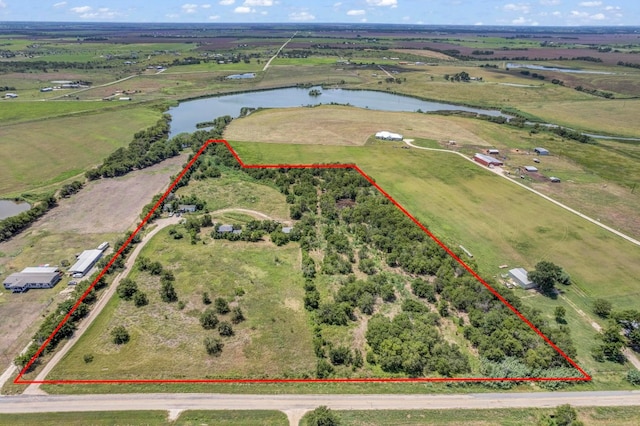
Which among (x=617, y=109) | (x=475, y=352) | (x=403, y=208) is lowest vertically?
(x=475, y=352)

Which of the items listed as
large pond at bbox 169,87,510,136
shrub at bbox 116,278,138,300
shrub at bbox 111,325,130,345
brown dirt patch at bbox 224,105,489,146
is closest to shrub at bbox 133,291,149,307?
shrub at bbox 116,278,138,300

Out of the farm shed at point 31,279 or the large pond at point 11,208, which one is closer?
the farm shed at point 31,279

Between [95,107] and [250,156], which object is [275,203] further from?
[95,107]

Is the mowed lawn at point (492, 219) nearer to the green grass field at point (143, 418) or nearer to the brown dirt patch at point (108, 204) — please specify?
the brown dirt patch at point (108, 204)

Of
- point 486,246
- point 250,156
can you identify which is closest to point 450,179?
point 486,246

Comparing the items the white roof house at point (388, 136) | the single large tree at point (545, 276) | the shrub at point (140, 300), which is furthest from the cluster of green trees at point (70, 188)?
the single large tree at point (545, 276)

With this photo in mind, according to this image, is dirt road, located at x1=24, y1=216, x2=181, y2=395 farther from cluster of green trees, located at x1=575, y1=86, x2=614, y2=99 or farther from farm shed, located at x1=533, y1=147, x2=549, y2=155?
cluster of green trees, located at x1=575, y1=86, x2=614, y2=99

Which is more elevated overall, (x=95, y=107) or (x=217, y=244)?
(x=95, y=107)

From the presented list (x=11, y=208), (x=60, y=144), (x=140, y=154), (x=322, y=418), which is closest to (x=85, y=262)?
(x=11, y=208)
